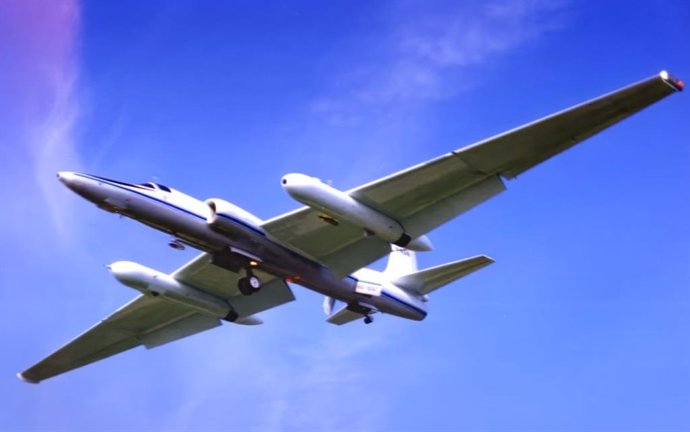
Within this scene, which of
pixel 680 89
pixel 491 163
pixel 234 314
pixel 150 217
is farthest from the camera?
pixel 234 314

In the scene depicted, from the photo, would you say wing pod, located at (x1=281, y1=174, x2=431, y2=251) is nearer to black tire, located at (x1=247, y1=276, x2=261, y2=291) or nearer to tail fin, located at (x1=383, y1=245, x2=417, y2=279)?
black tire, located at (x1=247, y1=276, x2=261, y2=291)

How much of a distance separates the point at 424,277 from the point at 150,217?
10275 millimetres

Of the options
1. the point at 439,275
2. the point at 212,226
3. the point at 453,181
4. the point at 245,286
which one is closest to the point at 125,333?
the point at 245,286

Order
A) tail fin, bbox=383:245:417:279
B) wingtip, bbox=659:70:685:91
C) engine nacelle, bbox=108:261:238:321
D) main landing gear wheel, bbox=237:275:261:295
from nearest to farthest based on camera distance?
wingtip, bbox=659:70:685:91 < main landing gear wheel, bbox=237:275:261:295 < engine nacelle, bbox=108:261:238:321 < tail fin, bbox=383:245:417:279

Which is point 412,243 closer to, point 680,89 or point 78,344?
point 680,89

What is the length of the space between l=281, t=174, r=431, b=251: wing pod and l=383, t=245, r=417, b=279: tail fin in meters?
6.66

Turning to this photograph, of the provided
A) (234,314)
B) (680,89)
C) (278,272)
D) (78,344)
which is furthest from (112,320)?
(680,89)

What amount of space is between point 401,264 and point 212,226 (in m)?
9.92

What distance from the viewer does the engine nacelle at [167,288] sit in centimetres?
3075

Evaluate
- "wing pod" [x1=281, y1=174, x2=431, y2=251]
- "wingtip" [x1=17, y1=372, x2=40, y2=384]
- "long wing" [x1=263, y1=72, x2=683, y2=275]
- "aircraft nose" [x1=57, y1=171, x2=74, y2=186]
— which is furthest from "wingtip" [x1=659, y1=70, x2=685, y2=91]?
"wingtip" [x1=17, y1=372, x2=40, y2=384]

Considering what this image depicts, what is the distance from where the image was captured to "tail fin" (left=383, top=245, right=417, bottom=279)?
34.8 meters

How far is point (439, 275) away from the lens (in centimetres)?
3212

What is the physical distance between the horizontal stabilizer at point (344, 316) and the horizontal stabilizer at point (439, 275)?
1854 millimetres

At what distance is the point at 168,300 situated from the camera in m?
32.8
